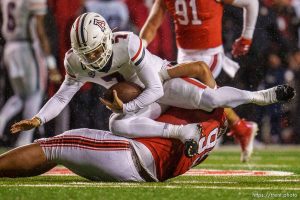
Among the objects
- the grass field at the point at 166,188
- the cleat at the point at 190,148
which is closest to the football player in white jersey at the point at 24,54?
the grass field at the point at 166,188

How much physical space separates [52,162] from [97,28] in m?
0.72

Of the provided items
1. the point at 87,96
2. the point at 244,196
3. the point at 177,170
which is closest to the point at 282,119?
the point at 87,96

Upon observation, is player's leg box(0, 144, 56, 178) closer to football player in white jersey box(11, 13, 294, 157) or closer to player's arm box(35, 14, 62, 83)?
football player in white jersey box(11, 13, 294, 157)

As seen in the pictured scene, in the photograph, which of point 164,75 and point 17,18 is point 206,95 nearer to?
point 164,75

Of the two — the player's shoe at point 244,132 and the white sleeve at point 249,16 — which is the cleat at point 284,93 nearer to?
the player's shoe at point 244,132

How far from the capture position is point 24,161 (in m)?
4.86

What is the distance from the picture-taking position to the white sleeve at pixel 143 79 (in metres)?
4.86

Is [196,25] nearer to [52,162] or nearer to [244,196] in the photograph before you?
[52,162]

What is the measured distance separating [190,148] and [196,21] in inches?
86.6

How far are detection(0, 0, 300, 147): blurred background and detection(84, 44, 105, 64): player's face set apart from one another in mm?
3372

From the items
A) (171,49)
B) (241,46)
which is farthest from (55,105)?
(171,49)

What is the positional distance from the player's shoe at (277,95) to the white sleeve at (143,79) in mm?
583

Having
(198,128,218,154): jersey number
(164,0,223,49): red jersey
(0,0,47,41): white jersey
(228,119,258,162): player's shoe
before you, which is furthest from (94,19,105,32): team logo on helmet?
(0,0,47,41): white jersey

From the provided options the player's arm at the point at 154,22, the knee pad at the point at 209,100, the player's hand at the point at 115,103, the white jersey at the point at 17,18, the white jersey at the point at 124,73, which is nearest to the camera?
the player's hand at the point at 115,103
